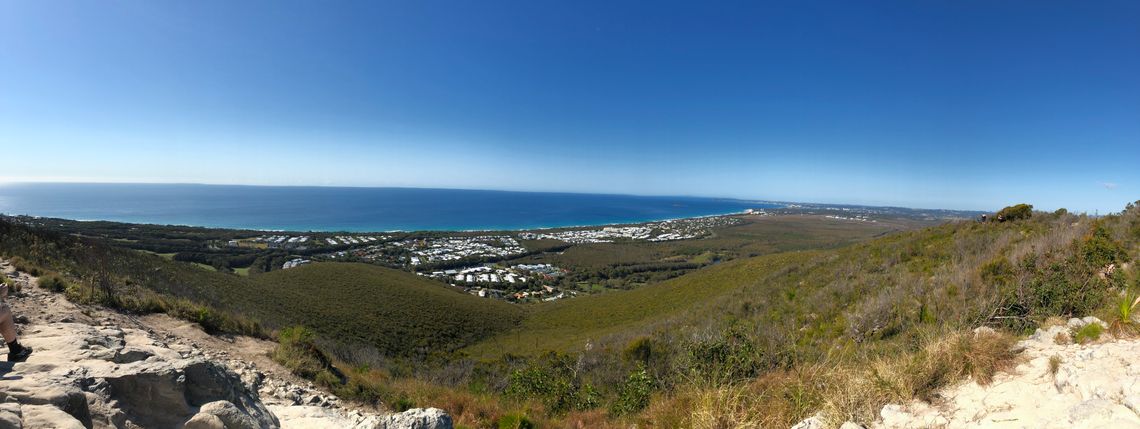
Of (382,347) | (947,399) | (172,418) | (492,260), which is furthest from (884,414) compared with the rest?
(492,260)

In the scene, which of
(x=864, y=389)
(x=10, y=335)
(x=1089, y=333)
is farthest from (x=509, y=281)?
(x=1089, y=333)

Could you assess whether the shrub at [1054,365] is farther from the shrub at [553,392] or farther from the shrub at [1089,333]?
the shrub at [553,392]

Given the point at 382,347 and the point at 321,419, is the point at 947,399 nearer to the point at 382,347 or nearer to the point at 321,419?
the point at 321,419

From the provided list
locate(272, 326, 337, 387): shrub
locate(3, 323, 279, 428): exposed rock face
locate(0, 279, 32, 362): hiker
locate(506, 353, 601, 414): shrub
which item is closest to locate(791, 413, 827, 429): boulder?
locate(506, 353, 601, 414): shrub

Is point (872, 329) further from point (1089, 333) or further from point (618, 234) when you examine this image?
point (618, 234)

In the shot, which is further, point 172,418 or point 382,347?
point 382,347

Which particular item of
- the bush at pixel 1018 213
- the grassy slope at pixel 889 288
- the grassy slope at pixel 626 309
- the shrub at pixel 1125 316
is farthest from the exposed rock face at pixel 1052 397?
the grassy slope at pixel 626 309
